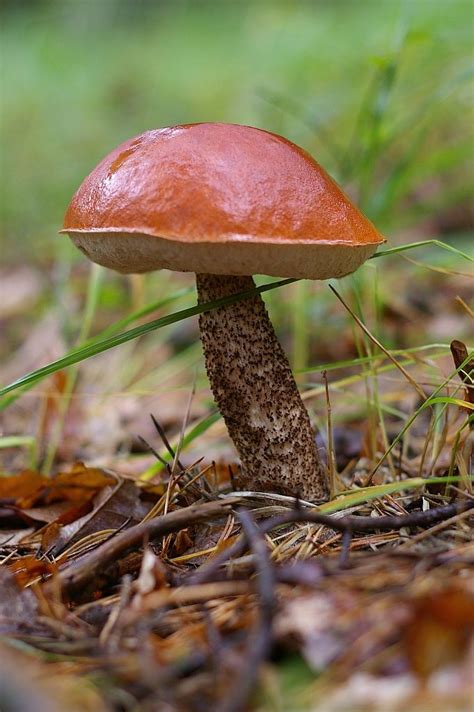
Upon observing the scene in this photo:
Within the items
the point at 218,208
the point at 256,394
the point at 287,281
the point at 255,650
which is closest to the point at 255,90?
the point at 287,281

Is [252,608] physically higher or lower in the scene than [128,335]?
lower

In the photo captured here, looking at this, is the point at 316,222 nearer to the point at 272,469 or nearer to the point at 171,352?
the point at 272,469

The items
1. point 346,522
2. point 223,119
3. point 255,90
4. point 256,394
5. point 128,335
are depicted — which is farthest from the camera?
point 223,119

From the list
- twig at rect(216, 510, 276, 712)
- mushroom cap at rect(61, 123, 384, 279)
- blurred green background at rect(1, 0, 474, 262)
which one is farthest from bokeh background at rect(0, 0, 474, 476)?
twig at rect(216, 510, 276, 712)

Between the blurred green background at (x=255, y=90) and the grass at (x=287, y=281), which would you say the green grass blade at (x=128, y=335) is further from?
the blurred green background at (x=255, y=90)

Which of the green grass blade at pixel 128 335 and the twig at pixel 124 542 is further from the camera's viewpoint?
the green grass blade at pixel 128 335

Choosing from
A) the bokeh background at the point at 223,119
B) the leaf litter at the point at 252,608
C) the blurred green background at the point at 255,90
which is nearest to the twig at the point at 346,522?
the leaf litter at the point at 252,608

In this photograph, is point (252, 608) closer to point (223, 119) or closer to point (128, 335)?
point (128, 335)

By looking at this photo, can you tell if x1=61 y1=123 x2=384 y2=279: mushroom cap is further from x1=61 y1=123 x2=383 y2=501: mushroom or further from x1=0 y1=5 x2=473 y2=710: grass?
x1=0 y1=5 x2=473 y2=710: grass
